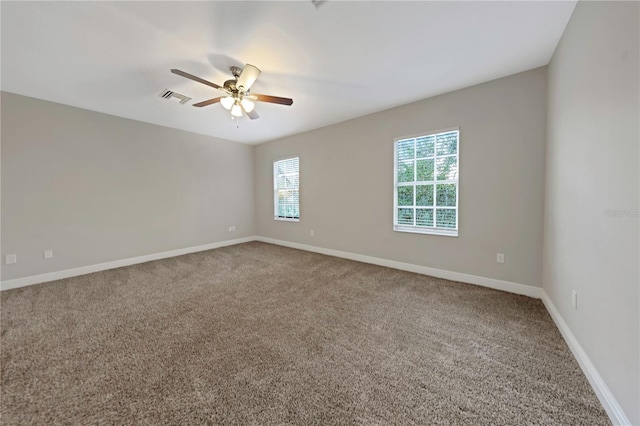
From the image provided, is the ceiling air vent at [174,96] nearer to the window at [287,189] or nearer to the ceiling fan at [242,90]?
the ceiling fan at [242,90]

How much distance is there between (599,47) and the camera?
4.62 ft

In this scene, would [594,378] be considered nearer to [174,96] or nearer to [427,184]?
[427,184]

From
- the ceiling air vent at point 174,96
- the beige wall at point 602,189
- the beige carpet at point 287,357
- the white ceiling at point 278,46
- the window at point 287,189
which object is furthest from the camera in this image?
the window at point 287,189

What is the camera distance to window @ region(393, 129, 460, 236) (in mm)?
3121

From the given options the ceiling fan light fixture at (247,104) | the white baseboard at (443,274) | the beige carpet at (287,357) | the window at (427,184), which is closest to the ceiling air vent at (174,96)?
the ceiling fan light fixture at (247,104)

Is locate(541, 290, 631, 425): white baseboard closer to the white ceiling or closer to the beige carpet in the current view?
the beige carpet

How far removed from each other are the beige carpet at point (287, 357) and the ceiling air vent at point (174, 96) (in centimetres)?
252

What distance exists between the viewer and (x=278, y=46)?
2111 millimetres

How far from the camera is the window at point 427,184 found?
3.12 m

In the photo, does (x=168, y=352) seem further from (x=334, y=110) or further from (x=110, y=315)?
(x=334, y=110)

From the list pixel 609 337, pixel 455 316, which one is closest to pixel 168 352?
pixel 455 316

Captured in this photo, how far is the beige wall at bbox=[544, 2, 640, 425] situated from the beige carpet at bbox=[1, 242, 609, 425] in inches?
12.9

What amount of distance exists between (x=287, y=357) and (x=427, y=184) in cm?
284

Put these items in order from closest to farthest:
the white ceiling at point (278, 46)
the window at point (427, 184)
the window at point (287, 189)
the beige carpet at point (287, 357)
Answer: the beige carpet at point (287, 357) → the white ceiling at point (278, 46) → the window at point (427, 184) → the window at point (287, 189)
